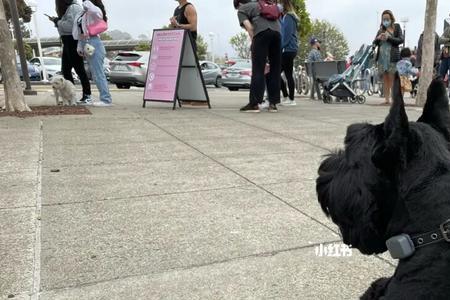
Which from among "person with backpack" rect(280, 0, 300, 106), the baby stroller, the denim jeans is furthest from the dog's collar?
the baby stroller

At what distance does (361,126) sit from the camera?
1773 mm

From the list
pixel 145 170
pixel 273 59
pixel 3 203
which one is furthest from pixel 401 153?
pixel 273 59

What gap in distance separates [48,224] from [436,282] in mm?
2521

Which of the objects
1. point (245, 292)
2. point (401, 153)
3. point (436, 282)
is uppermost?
point (401, 153)

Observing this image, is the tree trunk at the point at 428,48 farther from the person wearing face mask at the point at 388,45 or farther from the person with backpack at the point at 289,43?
the person with backpack at the point at 289,43

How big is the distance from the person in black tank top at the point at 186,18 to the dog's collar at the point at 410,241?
322 inches

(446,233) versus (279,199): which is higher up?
(446,233)

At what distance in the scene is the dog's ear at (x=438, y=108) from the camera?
5.85 feet

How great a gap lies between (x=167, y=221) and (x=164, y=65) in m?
6.67

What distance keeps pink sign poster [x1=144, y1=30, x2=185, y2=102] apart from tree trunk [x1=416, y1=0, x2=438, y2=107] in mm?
5621

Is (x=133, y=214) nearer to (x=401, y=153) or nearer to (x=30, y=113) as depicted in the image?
(x=401, y=153)

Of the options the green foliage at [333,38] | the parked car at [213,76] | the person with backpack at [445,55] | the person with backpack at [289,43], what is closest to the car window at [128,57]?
the parked car at [213,76]

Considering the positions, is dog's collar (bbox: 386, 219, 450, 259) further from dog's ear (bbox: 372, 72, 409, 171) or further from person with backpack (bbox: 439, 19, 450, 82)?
person with backpack (bbox: 439, 19, 450, 82)

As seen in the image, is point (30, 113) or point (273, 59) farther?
point (273, 59)
